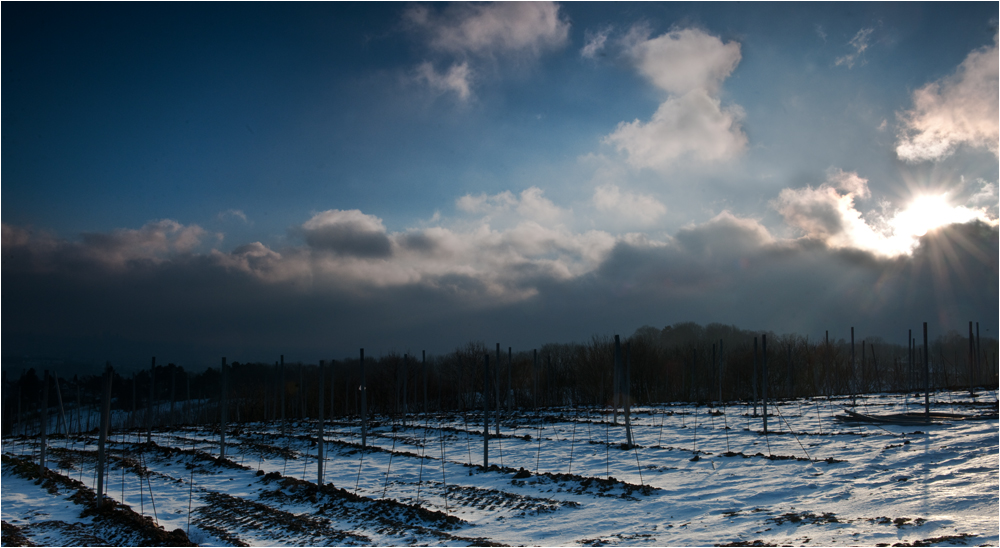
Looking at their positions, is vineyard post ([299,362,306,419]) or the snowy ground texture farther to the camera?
vineyard post ([299,362,306,419])

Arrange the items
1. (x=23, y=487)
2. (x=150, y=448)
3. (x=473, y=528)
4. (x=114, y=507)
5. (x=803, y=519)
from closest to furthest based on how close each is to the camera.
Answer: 1. (x=803, y=519)
2. (x=473, y=528)
3. (x=114, y=507)
4. (x=23, y=487)
5. (x=150, y=448)

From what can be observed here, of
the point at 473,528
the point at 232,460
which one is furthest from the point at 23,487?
the point at 473,528

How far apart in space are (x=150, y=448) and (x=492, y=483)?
12.5 meters

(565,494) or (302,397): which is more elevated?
(565,494)

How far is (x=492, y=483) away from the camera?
10.3 meters

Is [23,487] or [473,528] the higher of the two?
[473,528]

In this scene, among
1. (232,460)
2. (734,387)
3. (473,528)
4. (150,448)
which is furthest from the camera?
(734,387)

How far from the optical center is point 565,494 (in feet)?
29.8

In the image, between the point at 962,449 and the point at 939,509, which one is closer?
the point at 939,509

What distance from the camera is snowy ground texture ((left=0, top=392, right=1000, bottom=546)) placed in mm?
6871

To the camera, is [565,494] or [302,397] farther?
[302,397]

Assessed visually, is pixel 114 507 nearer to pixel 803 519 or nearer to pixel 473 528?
pixel 473 528

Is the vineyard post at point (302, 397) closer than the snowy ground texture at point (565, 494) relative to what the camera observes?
No

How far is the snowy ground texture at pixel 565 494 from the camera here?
687 centimetres
